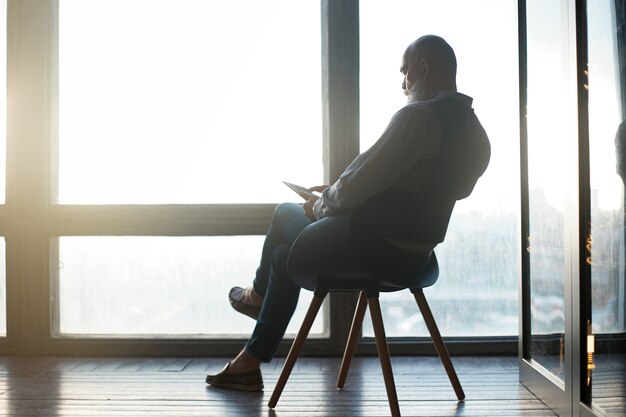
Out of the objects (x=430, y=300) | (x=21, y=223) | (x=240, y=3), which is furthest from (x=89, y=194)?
(x=430, y=300)

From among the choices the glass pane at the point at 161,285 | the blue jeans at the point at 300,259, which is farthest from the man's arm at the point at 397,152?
the glass pane at the point at 161,285

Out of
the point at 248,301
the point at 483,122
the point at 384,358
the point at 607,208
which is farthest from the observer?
the point at 483,122

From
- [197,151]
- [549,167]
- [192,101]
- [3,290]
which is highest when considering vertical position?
[192,101]

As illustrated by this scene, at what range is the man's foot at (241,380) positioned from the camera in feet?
8.52

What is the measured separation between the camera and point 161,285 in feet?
11.0

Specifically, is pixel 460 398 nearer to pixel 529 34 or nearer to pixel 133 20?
pixel 529 34

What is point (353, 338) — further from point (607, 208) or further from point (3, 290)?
point (3, 290)

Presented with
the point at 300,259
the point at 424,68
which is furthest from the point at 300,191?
the point at 424,68

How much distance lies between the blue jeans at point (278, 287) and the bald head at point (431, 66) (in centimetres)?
59

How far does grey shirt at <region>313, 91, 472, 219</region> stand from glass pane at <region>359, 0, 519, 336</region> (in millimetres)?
1227

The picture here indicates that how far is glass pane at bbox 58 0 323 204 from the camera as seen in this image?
335 cm

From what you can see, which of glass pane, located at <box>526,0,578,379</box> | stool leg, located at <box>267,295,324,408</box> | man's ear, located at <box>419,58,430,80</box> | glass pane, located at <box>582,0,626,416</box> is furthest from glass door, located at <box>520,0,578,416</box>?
stool leg, located at <box>267,295,324,408</box>

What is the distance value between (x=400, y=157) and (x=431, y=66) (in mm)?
349

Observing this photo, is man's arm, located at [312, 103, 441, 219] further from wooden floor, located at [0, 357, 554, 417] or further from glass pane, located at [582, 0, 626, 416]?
wooden floor, located at [0, 357, 554, 417]
